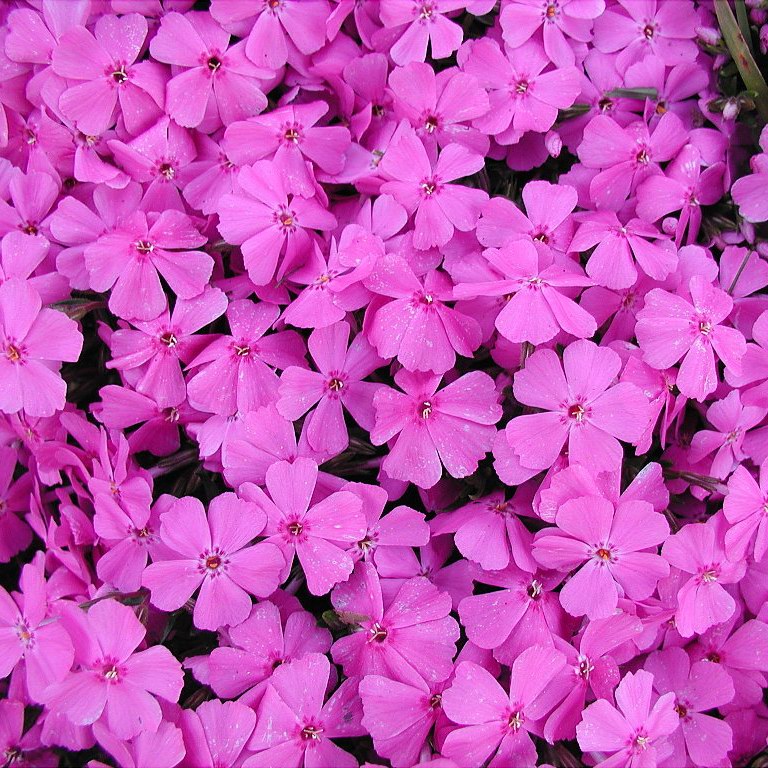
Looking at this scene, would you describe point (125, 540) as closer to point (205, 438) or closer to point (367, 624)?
point (205, 438)

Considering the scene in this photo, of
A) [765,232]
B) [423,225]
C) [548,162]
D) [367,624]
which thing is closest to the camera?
[367,624]

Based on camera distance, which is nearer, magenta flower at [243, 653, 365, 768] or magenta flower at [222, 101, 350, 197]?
magenta flower at [243, 653, 365, 768]

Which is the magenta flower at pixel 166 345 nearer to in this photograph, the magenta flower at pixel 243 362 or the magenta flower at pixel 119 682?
the magenta flower at pixel 243 362

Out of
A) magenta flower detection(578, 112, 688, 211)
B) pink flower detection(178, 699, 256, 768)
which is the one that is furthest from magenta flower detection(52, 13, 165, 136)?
pink flower detection(178, 699, 256, 768)

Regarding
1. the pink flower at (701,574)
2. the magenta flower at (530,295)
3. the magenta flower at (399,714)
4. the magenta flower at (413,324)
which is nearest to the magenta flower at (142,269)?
the magenta flower at (413,324)

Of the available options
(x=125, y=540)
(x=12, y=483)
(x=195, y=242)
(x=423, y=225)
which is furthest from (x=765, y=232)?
(x=12, y=483)

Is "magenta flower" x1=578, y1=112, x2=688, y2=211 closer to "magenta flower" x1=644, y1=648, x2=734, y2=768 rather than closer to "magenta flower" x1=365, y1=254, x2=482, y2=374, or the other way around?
"magenta flower" x1=365, y1=254, x2=482, y2=374

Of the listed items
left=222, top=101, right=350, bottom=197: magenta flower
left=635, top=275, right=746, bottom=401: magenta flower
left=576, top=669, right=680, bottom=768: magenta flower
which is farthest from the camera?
left=222, top=101, right=350, bottom=197: magenta flower
